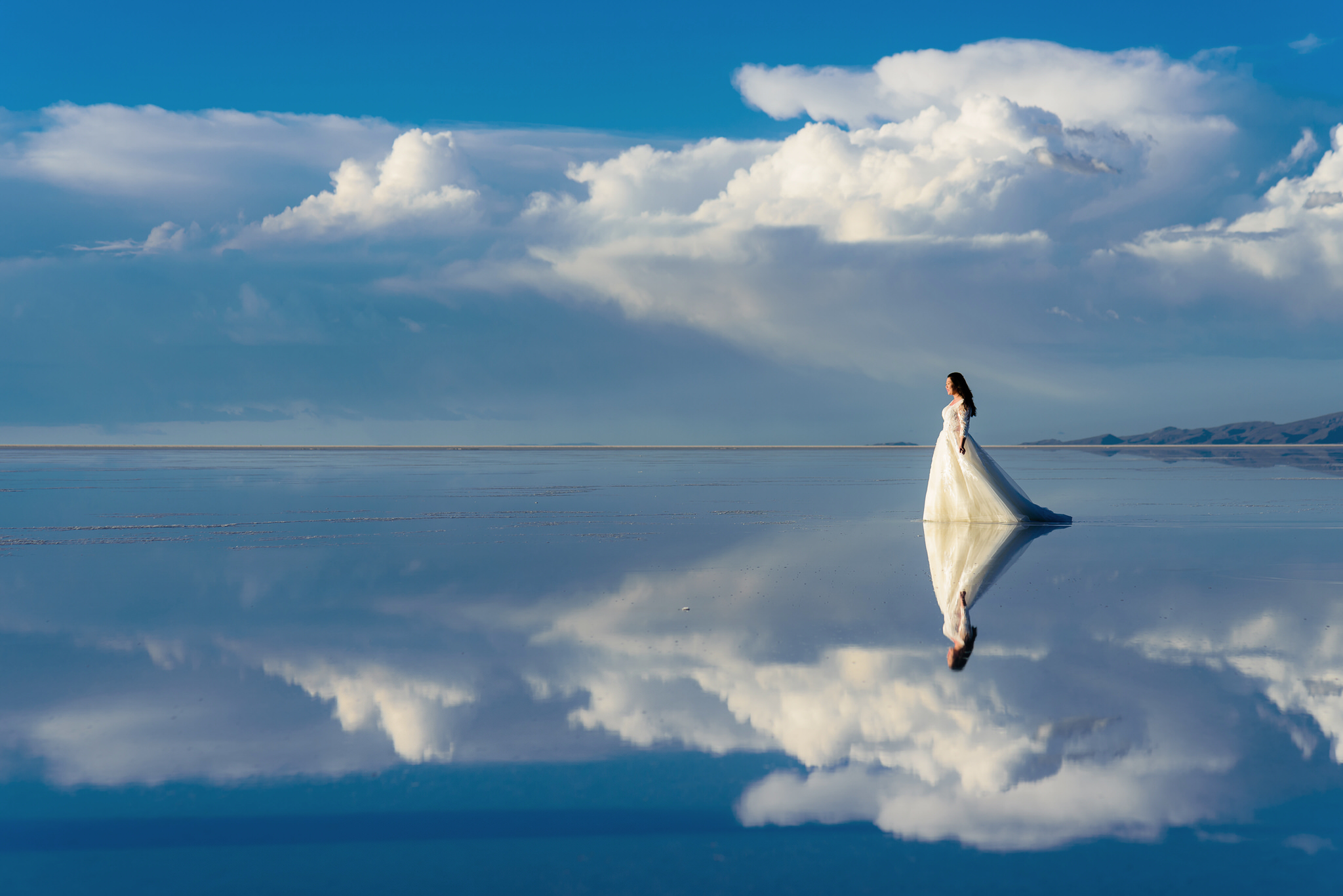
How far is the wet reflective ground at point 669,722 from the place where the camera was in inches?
162

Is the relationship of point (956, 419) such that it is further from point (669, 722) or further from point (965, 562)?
point (669, 722)

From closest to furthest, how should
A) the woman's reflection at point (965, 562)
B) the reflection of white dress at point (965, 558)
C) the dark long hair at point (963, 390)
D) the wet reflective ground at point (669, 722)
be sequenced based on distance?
1. the wet reflective ground at point (669, 722)
2. the woman's reflection at point (965, 562)
3. the reflection of white dress at point (965, 558)
4. the dark long hair at point (963, 390)

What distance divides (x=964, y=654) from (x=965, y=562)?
19.3ft

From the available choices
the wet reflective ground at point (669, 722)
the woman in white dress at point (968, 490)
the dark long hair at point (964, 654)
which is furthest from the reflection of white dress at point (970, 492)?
the dark long hair at point (964, 654)

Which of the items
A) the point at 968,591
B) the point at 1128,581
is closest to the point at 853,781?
the point at 968,591

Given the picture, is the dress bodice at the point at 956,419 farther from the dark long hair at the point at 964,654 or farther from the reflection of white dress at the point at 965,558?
the dark long hair at the point at 964,654

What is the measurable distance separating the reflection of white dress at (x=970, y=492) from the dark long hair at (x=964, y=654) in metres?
10.9

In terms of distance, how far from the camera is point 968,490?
1900 cm

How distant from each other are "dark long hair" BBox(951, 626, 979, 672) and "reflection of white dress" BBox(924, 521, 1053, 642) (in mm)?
72

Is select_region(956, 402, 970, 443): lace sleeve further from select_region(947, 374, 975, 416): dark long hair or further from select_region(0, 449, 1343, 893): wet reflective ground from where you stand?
select_region(0, 449, 1343, 893): wet reflective ground

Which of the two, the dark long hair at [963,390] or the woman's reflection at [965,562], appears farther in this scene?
Answer: the dark long hair at [963,390]

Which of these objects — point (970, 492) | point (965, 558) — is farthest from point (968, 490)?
point (965, 558)

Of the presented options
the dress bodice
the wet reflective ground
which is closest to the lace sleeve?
the dress bodice

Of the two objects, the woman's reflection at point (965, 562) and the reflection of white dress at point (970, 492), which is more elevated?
the reflection of white dress at point (970, 492)
